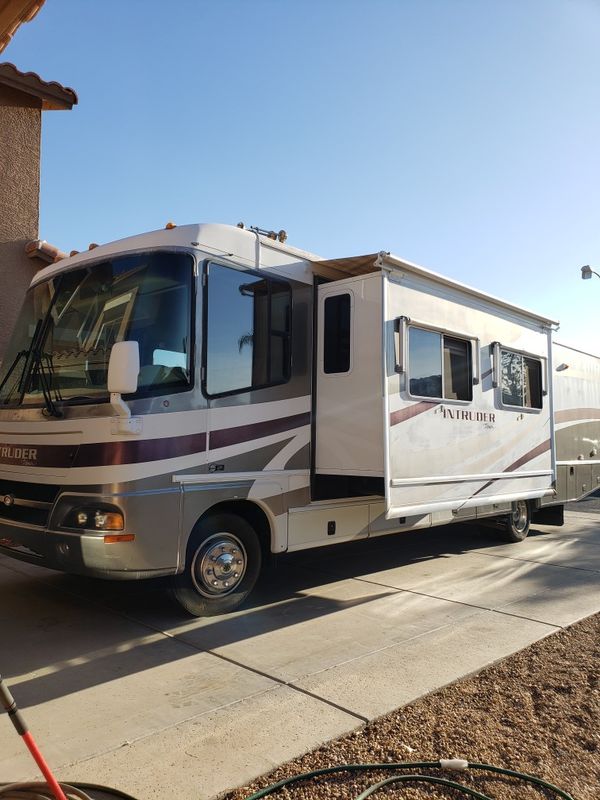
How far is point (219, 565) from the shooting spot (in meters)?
5.06

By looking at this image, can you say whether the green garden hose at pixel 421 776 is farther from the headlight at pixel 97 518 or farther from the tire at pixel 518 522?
the tire at pixel 518 522

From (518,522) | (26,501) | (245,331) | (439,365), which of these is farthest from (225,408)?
(518,522)

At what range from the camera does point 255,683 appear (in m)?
3.92

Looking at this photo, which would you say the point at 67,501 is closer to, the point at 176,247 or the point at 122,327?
the point at 122,327

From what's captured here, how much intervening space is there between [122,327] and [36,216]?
218 inches

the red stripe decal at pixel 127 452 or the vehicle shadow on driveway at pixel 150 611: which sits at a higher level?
the red stripe decal at pixel 127 452

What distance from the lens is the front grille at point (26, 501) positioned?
4660 millimetres

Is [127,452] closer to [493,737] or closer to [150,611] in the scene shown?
[150,611]

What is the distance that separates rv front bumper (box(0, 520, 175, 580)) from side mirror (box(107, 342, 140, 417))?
95 cm

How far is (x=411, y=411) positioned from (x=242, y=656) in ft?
8.83

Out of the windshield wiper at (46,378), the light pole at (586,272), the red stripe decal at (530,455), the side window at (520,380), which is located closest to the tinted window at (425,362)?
the side window at (520,380)

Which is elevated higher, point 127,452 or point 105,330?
point 105,330

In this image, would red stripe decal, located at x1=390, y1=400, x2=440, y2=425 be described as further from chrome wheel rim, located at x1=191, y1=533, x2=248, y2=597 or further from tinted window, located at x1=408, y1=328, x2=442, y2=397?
chrome wheel rim, located at x1=191, y1=533, x2=248, y2=597

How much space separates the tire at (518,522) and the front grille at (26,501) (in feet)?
20.3
